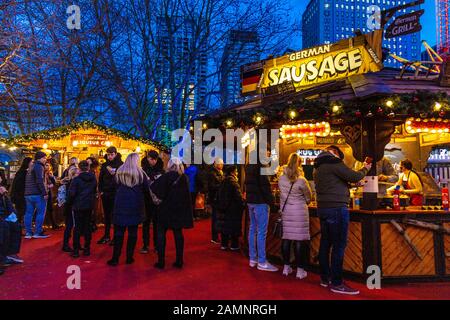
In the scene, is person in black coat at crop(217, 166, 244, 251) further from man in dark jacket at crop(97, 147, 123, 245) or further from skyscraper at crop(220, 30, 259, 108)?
skyscraper at crop(220, 30, 259, 108)

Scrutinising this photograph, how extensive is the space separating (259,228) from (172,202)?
A: 4.82 ft

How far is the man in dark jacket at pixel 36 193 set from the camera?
312 inches

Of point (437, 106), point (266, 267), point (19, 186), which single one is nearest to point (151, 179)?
point (266, 267)

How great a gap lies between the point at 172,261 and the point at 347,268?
2.91 meters

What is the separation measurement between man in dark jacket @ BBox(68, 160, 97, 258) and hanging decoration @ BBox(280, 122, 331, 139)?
506 cm

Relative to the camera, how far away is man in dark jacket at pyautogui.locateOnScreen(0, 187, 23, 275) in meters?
5.56

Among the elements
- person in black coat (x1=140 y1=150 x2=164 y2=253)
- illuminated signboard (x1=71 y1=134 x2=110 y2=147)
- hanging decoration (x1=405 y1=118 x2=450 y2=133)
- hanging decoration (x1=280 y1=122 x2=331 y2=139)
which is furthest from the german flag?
illuminated signboard (x1=71 y1=134 x2=110 y2=147)

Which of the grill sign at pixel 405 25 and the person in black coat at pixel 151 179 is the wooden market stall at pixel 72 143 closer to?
the person in black coat at pixel 151 179

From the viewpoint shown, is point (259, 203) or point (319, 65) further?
point (319, 65)

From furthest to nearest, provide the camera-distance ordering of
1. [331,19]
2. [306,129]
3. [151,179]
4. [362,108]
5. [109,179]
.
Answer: [331,19], [306,129], [109,179], [151,179], [362,108]

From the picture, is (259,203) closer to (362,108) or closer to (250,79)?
(362,108)

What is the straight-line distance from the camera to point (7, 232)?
18.4 ft

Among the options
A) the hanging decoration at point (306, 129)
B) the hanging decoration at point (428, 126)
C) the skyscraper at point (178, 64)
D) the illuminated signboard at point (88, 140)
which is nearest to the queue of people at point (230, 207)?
the hanging decoration at point (428, 126)
